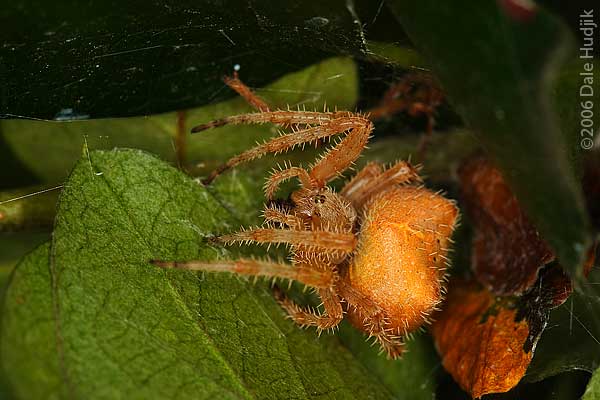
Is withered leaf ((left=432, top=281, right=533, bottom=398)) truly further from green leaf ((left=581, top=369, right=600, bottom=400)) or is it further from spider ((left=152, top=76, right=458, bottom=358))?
green leaf ((left=581, top=369, right=600, bottom=400))

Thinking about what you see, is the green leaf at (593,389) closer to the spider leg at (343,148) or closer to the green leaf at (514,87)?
the green leaf at (514,87)

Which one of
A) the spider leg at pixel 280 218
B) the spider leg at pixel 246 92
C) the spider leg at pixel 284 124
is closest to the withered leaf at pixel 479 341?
the spider leg at pixel 280 218

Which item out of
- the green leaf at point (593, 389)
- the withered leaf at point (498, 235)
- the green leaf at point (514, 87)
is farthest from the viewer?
the withered leaf at point (498, 235)

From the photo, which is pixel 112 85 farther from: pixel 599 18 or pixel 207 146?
pixel 599 18

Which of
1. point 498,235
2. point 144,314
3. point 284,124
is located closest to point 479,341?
point 498,235

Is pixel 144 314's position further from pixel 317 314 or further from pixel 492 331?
pixel 492 331

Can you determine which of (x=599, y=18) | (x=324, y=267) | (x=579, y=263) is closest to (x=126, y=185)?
(x=324, y=267)
